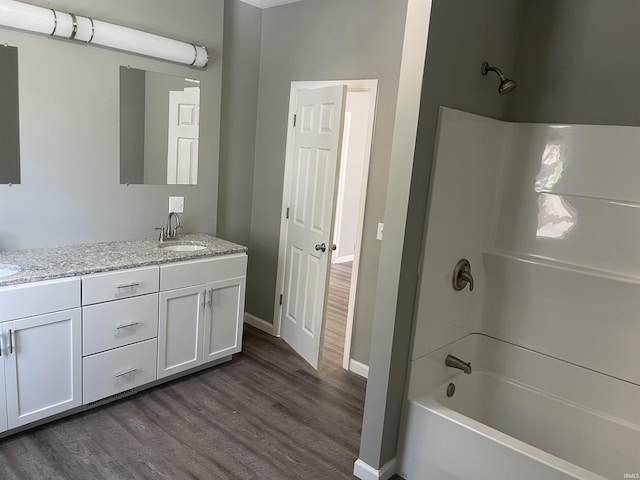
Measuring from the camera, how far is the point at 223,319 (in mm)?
3330

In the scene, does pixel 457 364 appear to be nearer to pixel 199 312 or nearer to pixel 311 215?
pixel 311 215

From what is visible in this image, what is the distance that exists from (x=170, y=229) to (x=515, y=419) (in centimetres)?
252

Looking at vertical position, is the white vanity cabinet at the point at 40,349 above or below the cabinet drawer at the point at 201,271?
below

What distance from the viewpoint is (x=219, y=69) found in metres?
3.59

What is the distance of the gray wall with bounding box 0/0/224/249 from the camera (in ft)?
8.92

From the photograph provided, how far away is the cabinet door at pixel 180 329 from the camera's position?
299 cm

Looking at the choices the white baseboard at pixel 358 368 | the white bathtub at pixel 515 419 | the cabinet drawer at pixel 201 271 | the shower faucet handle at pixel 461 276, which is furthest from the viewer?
the white baseboard at pixel 358 368

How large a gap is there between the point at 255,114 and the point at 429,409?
2.73 metres

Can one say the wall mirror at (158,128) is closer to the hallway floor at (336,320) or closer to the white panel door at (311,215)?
the white panel door at (311,215)

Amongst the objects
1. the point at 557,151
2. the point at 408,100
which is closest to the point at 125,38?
the point at 408,100

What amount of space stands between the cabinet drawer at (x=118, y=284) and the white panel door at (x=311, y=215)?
3.68 ft

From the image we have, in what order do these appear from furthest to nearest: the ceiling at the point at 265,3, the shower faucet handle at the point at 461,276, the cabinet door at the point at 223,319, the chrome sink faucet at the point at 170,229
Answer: the ceiling at the point at 265,3 → the chrome sink faucet at the point at 170,229 → the cabinet door at the point at 223,319 → the shower faucet handle at the point at 461,276

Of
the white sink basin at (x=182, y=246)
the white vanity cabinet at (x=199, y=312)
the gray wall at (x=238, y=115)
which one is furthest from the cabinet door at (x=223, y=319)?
the gray wall at (x=238, y=115)

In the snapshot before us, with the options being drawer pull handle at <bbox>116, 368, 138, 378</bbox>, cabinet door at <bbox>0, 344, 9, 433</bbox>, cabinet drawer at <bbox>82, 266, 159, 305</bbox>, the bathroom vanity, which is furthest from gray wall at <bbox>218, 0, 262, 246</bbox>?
cabinet door at <bbox>0, 344, 9, 433</bbox>
